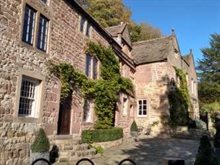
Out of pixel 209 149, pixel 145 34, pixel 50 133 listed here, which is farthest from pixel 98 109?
pixel 145 34

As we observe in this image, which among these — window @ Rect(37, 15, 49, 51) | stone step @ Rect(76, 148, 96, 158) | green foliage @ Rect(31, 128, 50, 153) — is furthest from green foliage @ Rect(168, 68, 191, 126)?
green foliage @ Rect(31, 128, 50, 153)

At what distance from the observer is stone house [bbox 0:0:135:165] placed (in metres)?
10.1

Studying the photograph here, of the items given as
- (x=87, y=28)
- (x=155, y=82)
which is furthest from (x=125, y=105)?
(x=87, y=28)

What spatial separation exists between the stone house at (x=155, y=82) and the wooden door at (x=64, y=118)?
11.8 metres

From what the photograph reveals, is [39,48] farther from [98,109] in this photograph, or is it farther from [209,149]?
[209,149]

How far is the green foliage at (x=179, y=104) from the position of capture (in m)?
24.7

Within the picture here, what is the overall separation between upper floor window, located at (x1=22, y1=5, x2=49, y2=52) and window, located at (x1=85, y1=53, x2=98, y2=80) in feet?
15.6

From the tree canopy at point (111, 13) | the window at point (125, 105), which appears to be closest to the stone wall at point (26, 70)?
the window at point (125, 105)

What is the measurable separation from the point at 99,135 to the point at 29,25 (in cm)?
789

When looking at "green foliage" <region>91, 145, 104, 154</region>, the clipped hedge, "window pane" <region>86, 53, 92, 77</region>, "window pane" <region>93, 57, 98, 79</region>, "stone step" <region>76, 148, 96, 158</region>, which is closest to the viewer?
"stone step" <region>76, 148, 96, 158</region>

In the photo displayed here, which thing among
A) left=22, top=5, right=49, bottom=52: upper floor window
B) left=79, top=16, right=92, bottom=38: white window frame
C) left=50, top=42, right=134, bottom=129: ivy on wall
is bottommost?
left=50, top=42, right=134, bottom=129: ivy on wall

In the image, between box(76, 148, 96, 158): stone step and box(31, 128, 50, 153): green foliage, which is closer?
box(31, 128, 50, 153): green foliage

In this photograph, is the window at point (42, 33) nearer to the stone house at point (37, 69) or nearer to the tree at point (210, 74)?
the stone house at point (37, 69)

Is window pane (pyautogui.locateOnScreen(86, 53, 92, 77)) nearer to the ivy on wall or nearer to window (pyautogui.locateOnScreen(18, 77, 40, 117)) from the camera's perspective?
the ivy on wall
